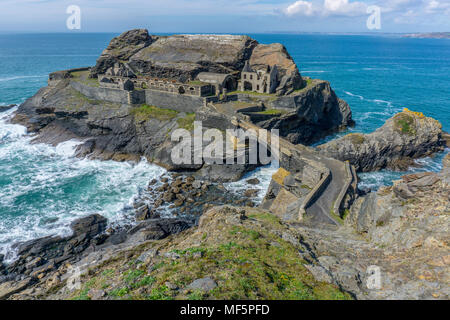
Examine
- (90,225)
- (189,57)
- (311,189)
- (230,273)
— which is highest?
(189,57)

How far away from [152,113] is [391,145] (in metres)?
36.7

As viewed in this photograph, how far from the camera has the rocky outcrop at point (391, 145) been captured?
39.0m

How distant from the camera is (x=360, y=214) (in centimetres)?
1941

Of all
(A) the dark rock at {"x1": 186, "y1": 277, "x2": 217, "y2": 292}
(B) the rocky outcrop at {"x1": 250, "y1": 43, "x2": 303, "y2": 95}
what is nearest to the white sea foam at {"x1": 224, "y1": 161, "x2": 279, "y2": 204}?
(B) the rocky outcrop at {"x1": 250, "y1": 43, "x2": 303, "y2": 95}

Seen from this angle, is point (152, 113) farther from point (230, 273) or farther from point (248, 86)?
point (230, 273)

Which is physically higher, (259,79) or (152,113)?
(259,79)

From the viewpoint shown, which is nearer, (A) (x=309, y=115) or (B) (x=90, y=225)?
(B) (x=90, y=225)

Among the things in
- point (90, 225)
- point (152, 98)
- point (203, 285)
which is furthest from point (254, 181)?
point (203, 285)

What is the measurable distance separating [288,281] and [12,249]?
2490cm

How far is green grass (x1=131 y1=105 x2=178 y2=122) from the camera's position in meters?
46.1

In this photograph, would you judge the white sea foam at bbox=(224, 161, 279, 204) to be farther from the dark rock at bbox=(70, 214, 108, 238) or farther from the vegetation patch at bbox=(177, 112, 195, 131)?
the dark rock at bbox=(70, 214, 108, 238)

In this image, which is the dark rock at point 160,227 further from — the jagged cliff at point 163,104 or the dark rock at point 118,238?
the jagged cliff at point 163,104

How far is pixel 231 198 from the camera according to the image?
3278cm

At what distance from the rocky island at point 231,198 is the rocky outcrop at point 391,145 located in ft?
0.61
